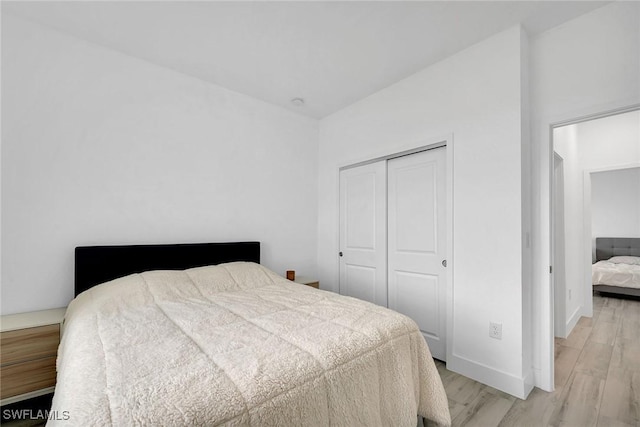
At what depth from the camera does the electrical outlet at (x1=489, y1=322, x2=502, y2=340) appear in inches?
81.9

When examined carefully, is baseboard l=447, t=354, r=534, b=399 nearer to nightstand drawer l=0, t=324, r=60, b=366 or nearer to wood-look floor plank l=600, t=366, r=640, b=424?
wood-look floor plank l=600, t=366, r=640, b=424

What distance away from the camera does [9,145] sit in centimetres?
194

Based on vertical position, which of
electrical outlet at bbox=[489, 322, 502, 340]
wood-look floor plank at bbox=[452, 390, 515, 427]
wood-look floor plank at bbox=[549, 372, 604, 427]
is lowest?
wood-look floor plank at bbox=[452, 390, 515, 427]

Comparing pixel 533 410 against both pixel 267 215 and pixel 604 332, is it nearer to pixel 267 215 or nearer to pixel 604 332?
pixel 604 332

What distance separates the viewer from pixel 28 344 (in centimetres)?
169

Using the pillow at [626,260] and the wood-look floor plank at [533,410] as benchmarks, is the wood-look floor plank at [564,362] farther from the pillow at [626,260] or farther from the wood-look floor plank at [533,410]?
the pillow at [626,260]

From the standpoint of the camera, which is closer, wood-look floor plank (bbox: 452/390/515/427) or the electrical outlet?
wood-look floor plank (bbox: 452/390/515/427)

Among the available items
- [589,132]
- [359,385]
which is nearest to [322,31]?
[359,385]

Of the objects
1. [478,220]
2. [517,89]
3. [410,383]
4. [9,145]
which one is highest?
[517,89]

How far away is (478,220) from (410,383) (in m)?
1.37

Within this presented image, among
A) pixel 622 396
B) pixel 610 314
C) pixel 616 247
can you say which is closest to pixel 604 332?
pixel 610 314

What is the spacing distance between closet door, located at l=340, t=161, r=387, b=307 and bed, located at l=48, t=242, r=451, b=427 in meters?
1.15

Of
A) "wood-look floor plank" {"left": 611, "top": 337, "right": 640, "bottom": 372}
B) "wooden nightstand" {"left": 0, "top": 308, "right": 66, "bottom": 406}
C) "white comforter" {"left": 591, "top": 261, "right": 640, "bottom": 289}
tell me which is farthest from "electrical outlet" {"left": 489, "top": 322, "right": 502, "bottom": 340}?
"white comforter" {"left": 591, "top": 261, "right": 640, "bottom": 289}

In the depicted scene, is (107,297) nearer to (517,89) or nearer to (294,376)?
(294,376)
